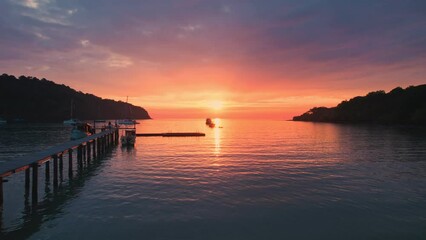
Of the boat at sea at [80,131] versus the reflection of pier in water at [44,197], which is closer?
the reflection of pier in water at [44,197]

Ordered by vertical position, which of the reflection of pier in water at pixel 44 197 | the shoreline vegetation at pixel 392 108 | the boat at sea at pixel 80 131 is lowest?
the reflection of pier in water at pixel 44 197

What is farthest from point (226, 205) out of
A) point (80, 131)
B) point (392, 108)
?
point (392, 108)

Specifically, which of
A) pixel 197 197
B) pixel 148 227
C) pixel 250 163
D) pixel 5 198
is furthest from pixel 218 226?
pixel 250 163

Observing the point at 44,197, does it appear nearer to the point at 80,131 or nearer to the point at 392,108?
the point at 80,131

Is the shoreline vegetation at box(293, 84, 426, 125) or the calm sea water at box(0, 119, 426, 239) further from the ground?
the shoreline vegetation at box(293, 84, 426, 125)

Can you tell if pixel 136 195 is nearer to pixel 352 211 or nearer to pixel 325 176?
pixel 352 211

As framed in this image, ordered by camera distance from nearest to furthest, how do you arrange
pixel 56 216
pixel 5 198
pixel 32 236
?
pixel 32 236, pixel 56 216, pixel 5 198

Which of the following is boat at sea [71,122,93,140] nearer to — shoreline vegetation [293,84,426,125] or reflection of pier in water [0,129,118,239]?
reflection of pier in water [0,129,118,239]

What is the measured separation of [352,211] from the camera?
16.2 meters

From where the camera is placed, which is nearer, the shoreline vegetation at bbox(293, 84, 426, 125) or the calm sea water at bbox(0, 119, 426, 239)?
the calm sea water at bbox(0, 119, 426, 239)

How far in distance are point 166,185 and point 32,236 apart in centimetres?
1020

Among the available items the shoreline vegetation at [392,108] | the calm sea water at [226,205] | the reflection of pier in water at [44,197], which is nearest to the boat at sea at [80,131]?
the reflection of pier in water at [44,197]

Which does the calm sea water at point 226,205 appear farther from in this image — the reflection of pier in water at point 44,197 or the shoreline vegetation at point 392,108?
the shoreline vegetation at point 392,108

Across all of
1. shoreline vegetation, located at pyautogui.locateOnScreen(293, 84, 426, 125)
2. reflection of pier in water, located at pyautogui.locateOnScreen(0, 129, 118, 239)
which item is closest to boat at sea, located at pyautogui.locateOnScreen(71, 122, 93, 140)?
reflection of pier in water, located at pyautogui.locateOnScreen(0, 129, 118, 239)
